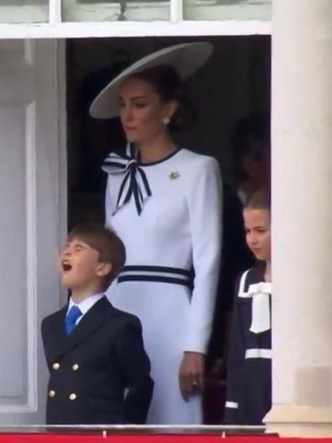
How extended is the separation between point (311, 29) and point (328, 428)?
141cm

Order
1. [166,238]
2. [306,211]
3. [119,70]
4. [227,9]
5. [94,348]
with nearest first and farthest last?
[306,211] < [227,9] < [94,348] < [166,238] < [119,70]

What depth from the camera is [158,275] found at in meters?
9.60

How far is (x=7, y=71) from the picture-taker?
1001 centimetres

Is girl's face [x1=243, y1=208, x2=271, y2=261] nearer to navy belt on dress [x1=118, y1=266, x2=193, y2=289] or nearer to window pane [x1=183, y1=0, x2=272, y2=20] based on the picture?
navy belt on dress [x1=118, y1=266, x2=193, y2=289]

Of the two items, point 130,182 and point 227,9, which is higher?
point 227,9

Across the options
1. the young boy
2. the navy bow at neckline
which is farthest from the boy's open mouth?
the navy bow at neckline

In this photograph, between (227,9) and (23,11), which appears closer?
(227,9)

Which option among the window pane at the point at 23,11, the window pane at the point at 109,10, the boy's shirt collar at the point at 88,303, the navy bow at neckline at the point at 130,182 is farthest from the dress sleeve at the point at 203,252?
the window pane at the point at 23,11

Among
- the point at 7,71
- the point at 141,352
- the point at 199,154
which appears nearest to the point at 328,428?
the point at 141,352

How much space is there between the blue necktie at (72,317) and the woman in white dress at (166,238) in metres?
0.21

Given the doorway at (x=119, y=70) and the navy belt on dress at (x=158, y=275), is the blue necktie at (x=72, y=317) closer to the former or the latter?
the navy belt on dress at (x=158, y=275)

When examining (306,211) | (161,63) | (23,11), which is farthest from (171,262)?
(23,11)

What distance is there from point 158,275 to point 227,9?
1.23 metres

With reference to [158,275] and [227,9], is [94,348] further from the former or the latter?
[227,9]
